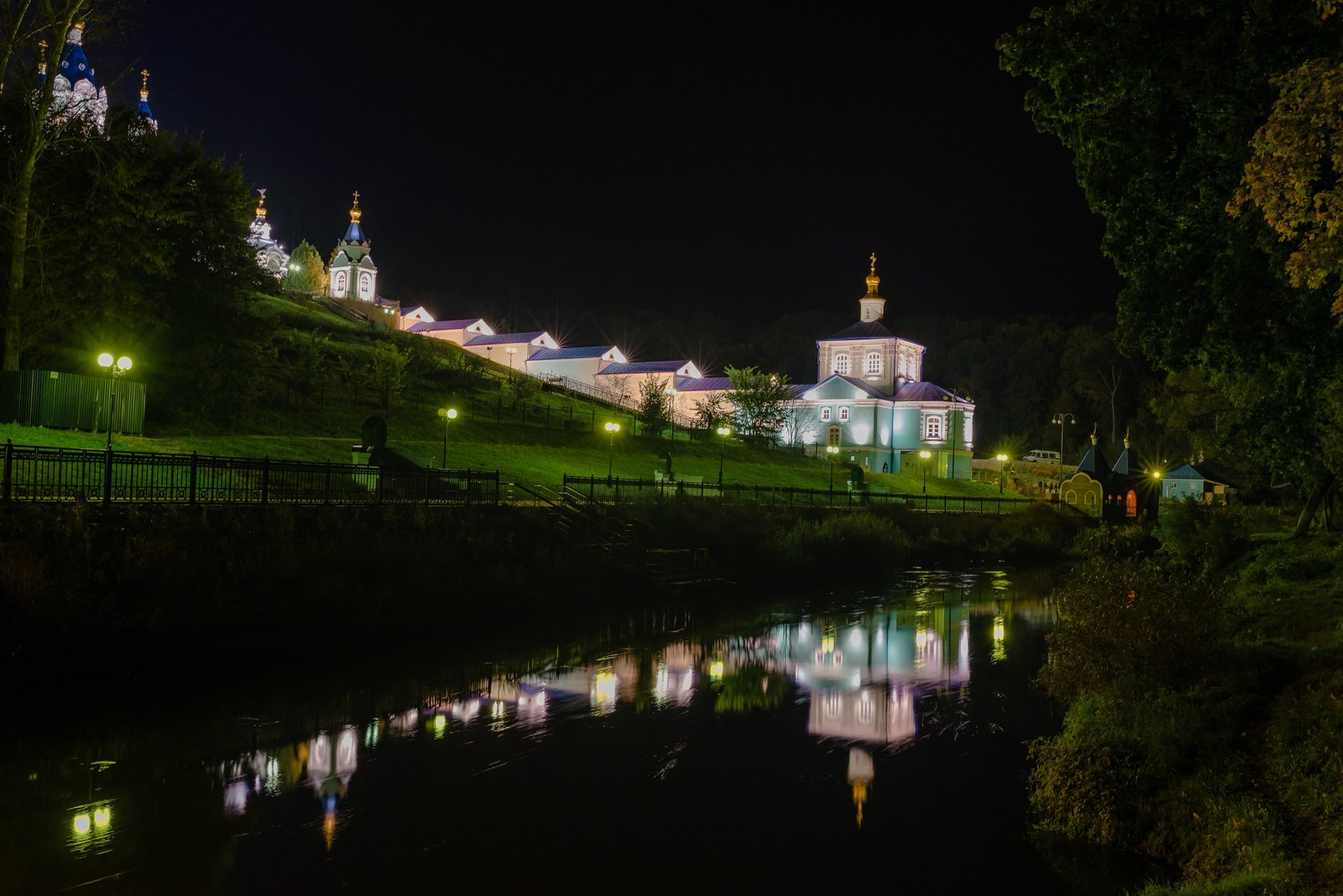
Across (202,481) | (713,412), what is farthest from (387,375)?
(713,412)

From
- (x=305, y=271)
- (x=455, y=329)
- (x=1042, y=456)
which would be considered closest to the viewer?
(x=1042, y=456)

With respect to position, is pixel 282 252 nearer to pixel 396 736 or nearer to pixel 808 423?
pixel 808 423

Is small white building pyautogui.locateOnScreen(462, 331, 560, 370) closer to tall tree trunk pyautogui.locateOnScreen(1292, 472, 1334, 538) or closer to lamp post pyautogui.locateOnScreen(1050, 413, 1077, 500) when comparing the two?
lamp post pyautogui.locateOnScreen(1050, 413, 1077, 500)

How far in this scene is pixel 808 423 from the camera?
90.8 m

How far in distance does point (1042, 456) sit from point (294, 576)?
9081 centimetres

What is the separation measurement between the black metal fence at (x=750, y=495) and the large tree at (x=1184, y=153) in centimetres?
1839

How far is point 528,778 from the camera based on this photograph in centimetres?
1318

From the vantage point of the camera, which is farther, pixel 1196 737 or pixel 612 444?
pixel 612 444

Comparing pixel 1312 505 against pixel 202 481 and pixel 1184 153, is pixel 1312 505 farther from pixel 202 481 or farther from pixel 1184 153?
pixel 202 481

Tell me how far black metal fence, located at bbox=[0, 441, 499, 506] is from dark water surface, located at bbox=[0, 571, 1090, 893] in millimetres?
4062

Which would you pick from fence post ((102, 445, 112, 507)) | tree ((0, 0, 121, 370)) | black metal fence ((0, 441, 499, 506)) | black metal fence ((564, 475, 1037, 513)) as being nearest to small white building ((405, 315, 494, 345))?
black metal fence ((564, 475, 1037, 513))

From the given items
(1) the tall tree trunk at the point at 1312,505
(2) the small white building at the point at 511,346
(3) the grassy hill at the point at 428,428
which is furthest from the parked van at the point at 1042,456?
(1) the tall tree trunk at the point at 1312,505

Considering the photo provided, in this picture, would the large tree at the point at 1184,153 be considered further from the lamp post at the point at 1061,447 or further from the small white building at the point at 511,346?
the small white building at the point at 511,346

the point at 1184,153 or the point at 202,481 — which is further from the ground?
the point at 1184,153
